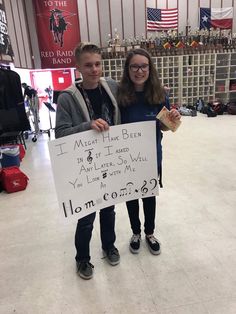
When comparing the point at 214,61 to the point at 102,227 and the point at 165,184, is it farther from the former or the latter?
the point at 102,227

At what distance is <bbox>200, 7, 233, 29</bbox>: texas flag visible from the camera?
300 inches

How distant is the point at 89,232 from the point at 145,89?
3.26 ft

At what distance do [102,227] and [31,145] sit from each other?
3915mm

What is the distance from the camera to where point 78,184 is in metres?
1.55

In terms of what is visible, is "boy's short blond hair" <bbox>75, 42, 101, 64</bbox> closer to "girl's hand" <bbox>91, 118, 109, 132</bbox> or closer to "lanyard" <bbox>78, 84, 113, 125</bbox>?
"lanyard" <bbox>78, 84, 113, 125</bbox>

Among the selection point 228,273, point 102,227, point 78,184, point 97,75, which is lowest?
point 228,273

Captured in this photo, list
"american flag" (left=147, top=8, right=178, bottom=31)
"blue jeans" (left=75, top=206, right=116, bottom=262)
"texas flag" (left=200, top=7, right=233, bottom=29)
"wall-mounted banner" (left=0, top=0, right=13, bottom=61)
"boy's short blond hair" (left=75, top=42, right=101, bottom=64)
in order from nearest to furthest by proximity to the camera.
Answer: "boy's short blond hair" (left=75, top=42, right=101, bottom=64), "blue jeans" (left=75, top=206, right=116, bottom=262), "wall-mounted banner" (left=0, top=0, right=13, bottom=61), "american flag" (left=147, top=8, right=178, bottom=31), "texas flag" (left=200, top=7, right=233, bottom=29)

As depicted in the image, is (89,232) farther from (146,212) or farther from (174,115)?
(174,115)

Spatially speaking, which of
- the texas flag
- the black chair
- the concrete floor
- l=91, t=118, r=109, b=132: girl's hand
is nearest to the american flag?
the texas flag

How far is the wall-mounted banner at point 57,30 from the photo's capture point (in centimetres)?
677

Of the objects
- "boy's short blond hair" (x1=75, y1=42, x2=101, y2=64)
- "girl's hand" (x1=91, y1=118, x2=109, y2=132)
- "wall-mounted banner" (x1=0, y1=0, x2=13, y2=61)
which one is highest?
"wall-mounted banner" (x1=0, y1=0, x2=13, y2=61)

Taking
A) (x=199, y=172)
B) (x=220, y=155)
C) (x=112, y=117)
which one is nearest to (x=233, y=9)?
(x=220, y=155)

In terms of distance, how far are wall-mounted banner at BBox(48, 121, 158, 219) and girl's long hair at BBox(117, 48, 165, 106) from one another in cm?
15

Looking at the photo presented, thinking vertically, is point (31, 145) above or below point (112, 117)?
below
